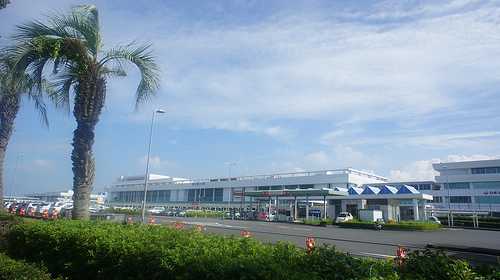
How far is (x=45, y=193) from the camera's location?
12169 centimetres

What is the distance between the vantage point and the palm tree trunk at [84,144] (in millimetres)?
11016

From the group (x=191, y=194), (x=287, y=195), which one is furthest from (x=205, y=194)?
(x=287, y=195)

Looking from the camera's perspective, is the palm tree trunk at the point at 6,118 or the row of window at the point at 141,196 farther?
the row of window at the point at 141,196

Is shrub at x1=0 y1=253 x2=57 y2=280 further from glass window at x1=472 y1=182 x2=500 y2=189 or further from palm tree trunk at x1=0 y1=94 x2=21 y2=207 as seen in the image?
glass window at x1=472 y1=182 x2=500 y2=189

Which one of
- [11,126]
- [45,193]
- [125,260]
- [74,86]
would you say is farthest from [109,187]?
[125,260]

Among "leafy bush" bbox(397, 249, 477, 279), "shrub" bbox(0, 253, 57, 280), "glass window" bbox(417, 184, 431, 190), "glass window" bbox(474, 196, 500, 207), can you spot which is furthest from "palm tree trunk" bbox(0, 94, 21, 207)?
"glass window" bbox(417, 184, 431, 190)

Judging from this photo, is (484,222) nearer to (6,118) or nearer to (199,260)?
(199,260)

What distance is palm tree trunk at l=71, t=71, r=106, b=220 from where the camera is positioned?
11016 millimetres

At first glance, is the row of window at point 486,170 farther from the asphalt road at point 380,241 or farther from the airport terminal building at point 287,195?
the asphalt road at point 380,241

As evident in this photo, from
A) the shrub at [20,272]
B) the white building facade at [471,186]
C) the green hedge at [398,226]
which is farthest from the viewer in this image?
the white building facade at [471,186]

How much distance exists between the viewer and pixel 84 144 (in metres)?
11.1

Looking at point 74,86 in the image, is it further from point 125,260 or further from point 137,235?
point 125,260

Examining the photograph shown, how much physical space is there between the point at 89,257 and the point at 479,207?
65738 mm

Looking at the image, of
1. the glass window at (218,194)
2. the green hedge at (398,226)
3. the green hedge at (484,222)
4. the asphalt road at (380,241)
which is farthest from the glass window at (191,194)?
the asphalt road at (380,241)
